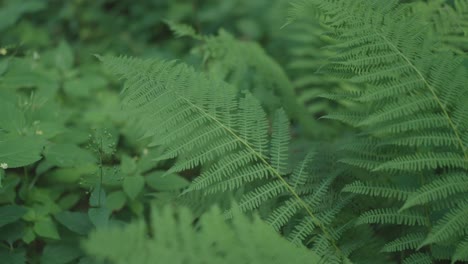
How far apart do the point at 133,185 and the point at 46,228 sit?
1.20 feet

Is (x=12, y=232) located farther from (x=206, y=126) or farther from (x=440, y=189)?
(x=440, y=189)

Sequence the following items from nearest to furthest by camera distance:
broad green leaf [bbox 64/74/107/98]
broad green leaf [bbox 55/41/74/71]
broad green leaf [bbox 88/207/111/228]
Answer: broad green leaf [bbox 88/207/111/228], broad green leaf [bbox 64/74/107/98], broad green leaf [bbox 55/41/74/71]

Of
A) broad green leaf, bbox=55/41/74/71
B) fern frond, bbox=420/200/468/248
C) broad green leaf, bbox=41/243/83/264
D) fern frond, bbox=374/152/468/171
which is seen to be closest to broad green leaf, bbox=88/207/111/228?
broad green leaf, bbox=41/243/83/264

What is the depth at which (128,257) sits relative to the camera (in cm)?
108

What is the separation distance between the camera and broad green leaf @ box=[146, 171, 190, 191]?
6.34 feet

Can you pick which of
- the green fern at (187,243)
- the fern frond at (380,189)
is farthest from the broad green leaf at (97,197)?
the fern frond at (380,189)

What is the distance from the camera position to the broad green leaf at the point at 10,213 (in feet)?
5.56

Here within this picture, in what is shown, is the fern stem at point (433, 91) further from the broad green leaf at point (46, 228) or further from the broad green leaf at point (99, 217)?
the broad green leaf at point (46, 228)

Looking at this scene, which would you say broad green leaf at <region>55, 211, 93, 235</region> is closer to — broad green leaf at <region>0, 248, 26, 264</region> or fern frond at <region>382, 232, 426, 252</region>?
broad green leaf at <region>0, 248, 26, 264</region>

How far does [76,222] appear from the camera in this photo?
1751 mm

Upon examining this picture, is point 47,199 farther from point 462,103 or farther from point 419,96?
point 462,103

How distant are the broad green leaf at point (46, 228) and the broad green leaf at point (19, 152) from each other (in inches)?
12.0

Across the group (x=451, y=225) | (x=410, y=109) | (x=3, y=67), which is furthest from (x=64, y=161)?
(x=451, y=225)

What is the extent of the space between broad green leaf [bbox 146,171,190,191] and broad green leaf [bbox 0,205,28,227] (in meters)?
0.49
